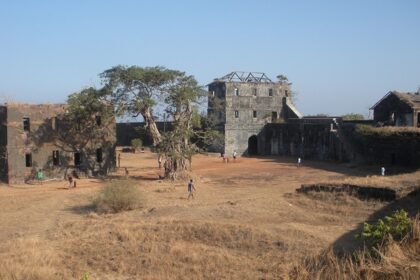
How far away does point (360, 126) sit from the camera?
3850 centimetres

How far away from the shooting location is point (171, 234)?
667 inches

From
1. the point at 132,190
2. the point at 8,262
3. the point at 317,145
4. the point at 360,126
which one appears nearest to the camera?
the point at 8,262

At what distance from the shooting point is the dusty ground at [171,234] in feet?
46.0

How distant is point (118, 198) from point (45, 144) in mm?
13121

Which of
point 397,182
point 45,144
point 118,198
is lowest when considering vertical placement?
point 118,198

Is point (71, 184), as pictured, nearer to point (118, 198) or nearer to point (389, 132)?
point (118, 198)

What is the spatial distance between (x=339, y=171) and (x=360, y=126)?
16.4 ft

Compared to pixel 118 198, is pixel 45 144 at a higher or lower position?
higher

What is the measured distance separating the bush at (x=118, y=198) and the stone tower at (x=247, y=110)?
85.2 ft

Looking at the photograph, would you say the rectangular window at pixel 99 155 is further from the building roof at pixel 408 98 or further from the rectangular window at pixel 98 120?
the building roof at pixel 408 98

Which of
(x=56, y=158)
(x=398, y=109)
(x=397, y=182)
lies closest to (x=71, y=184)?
(x=56, y=158)

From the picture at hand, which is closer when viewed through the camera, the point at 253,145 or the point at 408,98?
the point at 408,98

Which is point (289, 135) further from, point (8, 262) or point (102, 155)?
point (8, 262)

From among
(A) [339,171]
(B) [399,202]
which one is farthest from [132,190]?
(A) [339,171]
